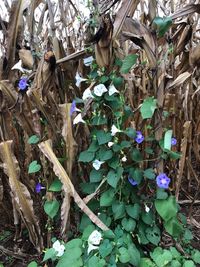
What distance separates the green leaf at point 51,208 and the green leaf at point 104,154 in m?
0.29

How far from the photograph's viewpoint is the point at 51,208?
1711mm

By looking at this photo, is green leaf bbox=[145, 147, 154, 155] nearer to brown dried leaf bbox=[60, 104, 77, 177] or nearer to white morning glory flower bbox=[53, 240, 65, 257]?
brown dried leaf bbox=[60, 104, 77, 177]

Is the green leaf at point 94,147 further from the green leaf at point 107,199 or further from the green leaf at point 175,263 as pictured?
the green leaf at point 175,263

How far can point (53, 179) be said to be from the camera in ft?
5.86

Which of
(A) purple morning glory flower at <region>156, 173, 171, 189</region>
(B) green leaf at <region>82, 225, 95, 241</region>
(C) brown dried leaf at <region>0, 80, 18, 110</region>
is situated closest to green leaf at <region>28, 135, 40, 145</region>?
(C) brown dried leaf at <region>0, 80, 18, 110</region>

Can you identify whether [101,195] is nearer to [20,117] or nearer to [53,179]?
[53,179]

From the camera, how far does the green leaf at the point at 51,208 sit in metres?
1.70

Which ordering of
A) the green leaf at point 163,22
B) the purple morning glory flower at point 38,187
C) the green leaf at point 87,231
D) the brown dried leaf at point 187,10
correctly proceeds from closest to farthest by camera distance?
the green leaf at point 163,22
the brown dried leaf at point 187,10
the green leaf at point 87,231
the purple morning glory flower at point 38,187

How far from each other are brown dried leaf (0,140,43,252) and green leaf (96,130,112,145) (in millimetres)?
361

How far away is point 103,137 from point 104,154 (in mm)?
62

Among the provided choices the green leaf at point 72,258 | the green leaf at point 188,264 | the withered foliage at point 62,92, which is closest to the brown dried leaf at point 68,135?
the withered foliage at point 62,92

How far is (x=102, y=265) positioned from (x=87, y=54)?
779 millimetres

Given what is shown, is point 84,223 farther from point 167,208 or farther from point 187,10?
point 187,10

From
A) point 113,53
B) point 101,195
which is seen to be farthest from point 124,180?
point 113,53
